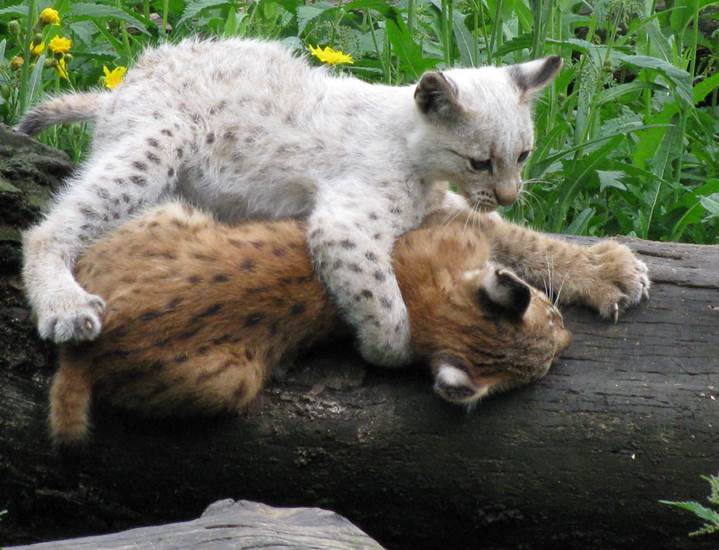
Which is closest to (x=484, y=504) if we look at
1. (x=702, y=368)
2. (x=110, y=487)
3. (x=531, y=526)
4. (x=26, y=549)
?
(x=531, y=526)

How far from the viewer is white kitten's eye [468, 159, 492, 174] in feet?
18.1

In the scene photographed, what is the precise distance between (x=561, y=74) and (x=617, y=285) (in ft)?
8.88

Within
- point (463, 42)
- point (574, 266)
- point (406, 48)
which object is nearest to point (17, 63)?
point (406, 48)

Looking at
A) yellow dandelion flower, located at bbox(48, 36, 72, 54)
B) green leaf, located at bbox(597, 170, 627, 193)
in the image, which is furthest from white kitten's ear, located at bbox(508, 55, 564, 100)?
yellow dandelion flower, located at bbox(48, 36, 72, 54)

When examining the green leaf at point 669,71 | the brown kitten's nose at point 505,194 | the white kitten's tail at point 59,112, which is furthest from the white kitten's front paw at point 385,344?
the green leaf at point 669,71

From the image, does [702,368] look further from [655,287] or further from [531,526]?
[531,526]

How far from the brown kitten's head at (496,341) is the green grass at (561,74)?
1.89 metres

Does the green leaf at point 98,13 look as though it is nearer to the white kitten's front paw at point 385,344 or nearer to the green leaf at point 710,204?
the white kitten's front paw at point 385,344

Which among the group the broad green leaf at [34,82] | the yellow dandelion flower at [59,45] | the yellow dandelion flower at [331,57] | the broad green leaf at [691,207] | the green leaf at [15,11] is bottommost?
the broad green leaf at [691,207]

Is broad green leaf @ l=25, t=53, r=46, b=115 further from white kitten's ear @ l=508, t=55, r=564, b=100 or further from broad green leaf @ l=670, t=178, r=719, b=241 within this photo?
broad green leaf @ l=670, t=178, r=719, b=241

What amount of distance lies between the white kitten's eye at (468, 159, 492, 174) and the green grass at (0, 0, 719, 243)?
3.58ft

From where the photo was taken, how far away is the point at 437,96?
5445 mm

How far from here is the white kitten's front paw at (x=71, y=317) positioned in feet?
14.8

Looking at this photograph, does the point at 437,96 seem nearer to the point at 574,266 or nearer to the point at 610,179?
the point at 574,266
